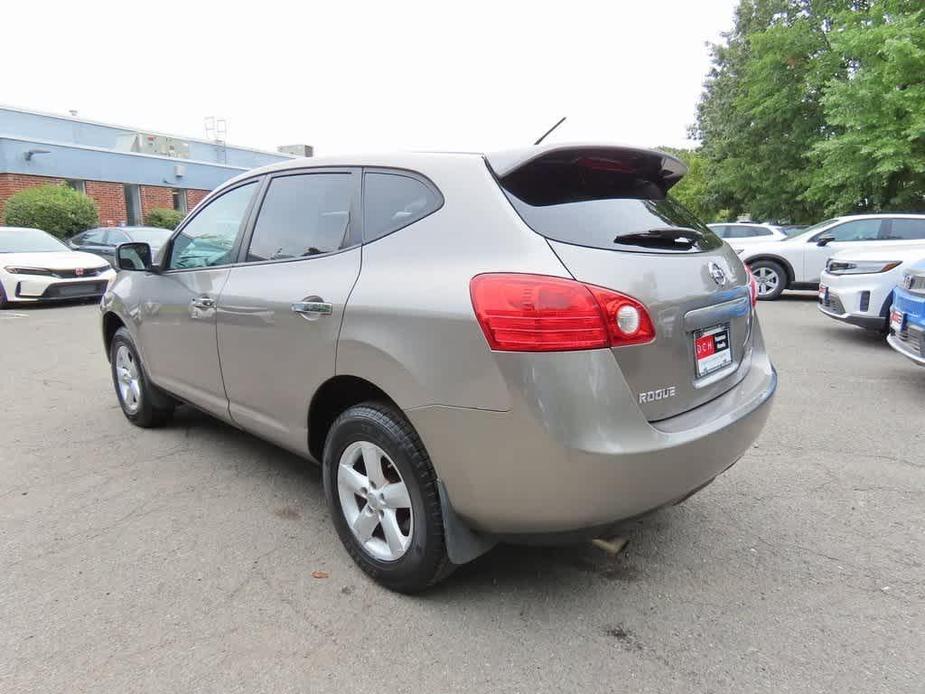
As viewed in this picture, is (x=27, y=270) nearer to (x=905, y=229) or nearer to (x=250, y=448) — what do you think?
(x=250, y=448)

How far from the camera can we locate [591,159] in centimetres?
243

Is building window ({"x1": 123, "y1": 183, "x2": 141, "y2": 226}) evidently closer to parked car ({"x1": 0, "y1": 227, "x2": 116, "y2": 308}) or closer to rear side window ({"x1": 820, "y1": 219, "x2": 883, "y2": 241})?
parked car ({"x1": 0, "y1": 227, "x2": 116, "y2": 308})

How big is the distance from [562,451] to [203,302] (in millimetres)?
2255

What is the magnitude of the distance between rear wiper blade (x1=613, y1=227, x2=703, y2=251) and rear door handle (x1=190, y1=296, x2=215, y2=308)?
2.13 metres

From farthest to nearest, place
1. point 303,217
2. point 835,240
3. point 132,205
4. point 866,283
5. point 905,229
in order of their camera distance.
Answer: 1. point 132,205
2. point 835,240
3. point 905,229
4. point 866,283
5. point 303,217

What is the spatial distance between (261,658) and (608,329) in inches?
63.0

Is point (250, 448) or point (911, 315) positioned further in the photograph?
point (911, 315)

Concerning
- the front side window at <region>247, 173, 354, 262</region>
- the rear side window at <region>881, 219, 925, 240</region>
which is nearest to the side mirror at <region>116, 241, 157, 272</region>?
the front side window at <region>247, 173, 354, 262</region>

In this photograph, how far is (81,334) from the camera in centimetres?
855

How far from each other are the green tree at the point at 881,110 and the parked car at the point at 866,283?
8.27 m

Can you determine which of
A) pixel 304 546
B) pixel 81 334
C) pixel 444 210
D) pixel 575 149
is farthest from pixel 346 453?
pixel 81 334

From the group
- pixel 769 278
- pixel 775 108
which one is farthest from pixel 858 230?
pixel 775 108

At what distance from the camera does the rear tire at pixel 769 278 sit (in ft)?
38.5

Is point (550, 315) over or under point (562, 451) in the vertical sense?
over
